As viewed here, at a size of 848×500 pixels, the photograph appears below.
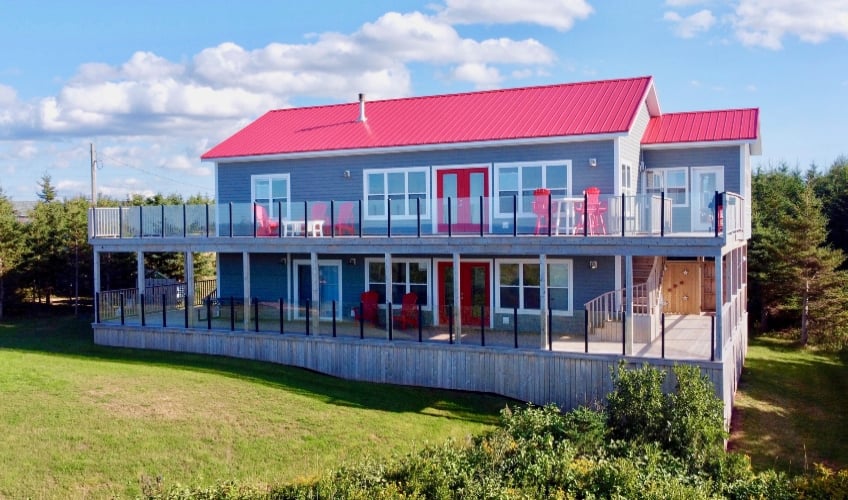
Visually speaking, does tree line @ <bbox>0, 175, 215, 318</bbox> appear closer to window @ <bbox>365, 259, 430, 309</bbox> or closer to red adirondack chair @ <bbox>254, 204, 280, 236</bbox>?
red adirondack chair @ <bbox>254, 204, 280, 236</bbox>

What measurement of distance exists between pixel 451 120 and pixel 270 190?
6.28m

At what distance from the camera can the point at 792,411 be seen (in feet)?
62.2

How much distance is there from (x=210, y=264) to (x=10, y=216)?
8548 mm

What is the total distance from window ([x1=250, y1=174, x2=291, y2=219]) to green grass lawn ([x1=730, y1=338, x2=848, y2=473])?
576 inches

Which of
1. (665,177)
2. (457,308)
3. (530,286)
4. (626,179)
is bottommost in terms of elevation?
(457,308)

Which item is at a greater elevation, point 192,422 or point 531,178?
point 531,178

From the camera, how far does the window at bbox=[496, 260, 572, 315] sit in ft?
67.3

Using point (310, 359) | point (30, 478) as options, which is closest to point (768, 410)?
point (310, 359)

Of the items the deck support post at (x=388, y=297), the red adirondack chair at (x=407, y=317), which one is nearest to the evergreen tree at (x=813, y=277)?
the red adirondack chair at (x=407, y=317)

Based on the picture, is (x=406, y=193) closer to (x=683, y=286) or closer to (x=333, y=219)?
(x=333, y=219)

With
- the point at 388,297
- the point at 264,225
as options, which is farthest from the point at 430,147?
the point at 264,225

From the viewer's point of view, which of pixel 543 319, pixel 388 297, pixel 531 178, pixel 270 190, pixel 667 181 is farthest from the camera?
pixel 270 190

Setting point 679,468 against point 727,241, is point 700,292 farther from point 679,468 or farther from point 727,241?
point 679,468

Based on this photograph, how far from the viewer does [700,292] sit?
2311 centimetres
